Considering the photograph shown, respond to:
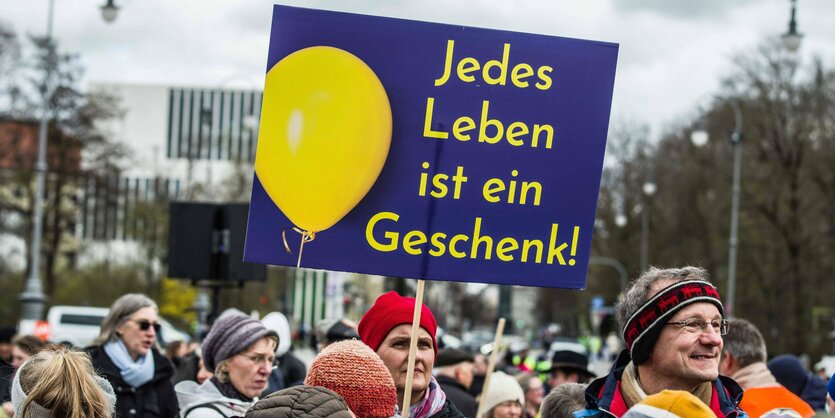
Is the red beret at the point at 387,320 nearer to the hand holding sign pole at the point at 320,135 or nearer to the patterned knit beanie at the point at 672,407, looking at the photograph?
the hand holding sign pole at the point at 320,135

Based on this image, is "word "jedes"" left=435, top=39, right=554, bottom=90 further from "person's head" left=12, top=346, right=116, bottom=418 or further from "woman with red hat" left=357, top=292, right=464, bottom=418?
"person's head" left=12, top=346, right=116, bottom=418

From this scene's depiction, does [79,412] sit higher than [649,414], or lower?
lower

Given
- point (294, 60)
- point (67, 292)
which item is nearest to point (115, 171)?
point (67, 292)

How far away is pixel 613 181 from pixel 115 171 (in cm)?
2309

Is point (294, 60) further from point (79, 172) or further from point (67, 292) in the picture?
point (67, 292)

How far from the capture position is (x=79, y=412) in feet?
14.6

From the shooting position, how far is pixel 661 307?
4465 mm

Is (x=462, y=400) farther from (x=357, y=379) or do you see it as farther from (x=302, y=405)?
(x=302, y=405)

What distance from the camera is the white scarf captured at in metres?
7.49

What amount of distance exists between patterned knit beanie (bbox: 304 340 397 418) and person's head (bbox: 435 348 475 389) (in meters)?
5.76

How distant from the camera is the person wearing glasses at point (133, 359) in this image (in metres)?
7.48

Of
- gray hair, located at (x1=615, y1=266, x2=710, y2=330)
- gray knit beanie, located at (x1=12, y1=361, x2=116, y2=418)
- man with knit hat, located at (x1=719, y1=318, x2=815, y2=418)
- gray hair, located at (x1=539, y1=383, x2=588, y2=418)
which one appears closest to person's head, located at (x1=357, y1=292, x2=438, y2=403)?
gray hair, located at (x1=539, y1=383, x2=588, y2=418)

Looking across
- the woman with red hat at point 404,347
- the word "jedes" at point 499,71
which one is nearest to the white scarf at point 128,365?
the woman with red hat at point 404,347

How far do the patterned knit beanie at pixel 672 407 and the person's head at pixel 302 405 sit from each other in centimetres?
79
